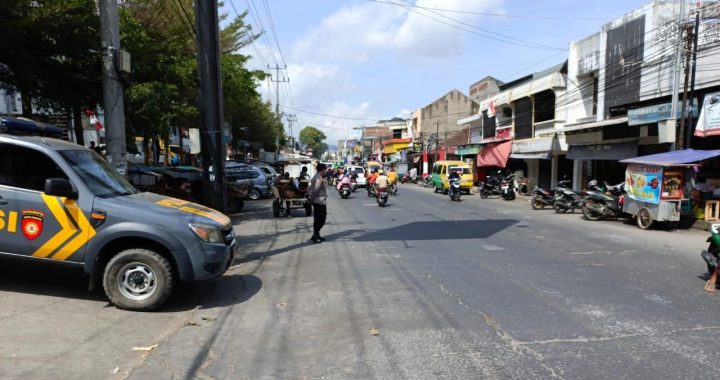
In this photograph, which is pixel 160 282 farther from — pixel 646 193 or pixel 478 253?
pixel 646 193

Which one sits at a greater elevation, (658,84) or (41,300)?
(658,84)

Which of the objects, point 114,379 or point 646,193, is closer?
point 114,379

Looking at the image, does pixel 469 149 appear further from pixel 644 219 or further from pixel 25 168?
pixel 25 168

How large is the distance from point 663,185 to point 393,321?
35.1 feet

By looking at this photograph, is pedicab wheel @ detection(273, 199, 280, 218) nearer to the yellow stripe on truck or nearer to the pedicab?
the pedicab

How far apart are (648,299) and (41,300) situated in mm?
7071

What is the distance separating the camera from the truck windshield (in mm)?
5604

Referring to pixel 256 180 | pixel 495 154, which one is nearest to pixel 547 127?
pixel 495 154

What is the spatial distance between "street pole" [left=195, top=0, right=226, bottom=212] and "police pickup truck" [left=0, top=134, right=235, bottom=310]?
423 centimetres

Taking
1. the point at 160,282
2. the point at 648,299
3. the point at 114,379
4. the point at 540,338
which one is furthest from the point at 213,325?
the point at 648,299

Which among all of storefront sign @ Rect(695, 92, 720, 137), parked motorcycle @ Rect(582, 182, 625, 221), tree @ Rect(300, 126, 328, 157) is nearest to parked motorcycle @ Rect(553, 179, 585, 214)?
parked motorcycle @ Rect(582, 182, 625, 221)

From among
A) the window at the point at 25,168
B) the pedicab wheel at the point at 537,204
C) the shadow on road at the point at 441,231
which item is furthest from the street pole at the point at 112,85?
the pedicab wheel at the point at 537,204

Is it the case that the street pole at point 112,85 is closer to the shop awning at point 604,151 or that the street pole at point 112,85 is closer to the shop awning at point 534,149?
the shop awning at point 604,151

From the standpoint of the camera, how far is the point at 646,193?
13.2m
